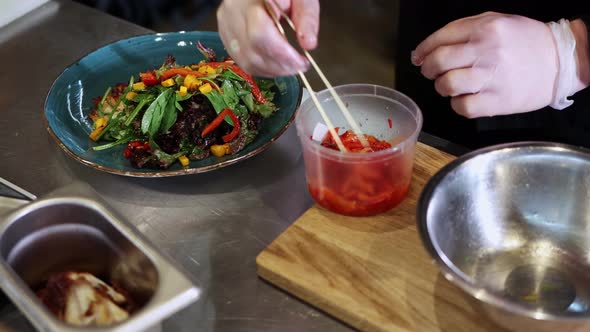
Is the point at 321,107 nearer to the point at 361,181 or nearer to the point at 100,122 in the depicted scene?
the point at 361,181

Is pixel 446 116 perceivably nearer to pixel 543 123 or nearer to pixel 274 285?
pixel 543 123

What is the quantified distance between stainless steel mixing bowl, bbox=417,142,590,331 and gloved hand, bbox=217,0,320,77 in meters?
0.29

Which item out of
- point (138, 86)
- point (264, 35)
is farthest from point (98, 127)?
point (264, 35)

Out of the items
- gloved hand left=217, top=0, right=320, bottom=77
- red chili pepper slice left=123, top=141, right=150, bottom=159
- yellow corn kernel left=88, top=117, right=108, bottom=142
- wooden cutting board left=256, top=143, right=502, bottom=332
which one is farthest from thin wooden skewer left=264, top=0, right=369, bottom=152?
yellow corn kernel left=88, top=117, right=108, bottom=142

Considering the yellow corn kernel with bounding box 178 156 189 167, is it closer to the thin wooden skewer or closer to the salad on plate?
the salad on plate

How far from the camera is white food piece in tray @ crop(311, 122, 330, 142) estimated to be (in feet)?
3.61

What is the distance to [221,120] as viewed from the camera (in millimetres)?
1215

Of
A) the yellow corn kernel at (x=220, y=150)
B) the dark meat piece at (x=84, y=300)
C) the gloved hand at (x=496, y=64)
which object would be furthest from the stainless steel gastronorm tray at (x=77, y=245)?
the gloved hand at (x=496, y=64)

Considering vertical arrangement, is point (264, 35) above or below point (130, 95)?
above

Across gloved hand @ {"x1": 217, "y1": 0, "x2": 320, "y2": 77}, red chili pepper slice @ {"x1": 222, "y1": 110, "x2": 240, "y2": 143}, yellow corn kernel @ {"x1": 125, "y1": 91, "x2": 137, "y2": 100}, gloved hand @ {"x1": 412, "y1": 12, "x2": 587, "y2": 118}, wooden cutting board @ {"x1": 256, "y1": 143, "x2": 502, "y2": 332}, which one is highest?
gloved hand @ {"x1": 217, "y1": 0, "x2": 320, "y2": 77}

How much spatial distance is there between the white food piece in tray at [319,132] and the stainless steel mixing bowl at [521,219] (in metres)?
0.24

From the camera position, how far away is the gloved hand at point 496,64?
3.41 ft

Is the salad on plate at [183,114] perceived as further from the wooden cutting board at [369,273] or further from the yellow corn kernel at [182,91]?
the wooden cutting board at [369,273]

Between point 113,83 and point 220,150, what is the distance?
369mm
